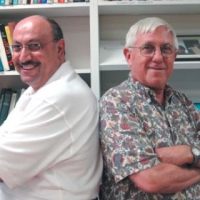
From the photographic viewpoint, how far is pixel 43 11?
1870 mm

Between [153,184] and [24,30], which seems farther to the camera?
[24,30]

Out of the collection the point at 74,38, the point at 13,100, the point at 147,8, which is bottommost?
the point at 13,100

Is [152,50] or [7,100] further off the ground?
[152,50]

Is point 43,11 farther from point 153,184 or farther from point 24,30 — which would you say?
point 153,184

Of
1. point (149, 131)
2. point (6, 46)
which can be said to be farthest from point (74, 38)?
point (149, 131)

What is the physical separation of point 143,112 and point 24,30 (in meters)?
0.59

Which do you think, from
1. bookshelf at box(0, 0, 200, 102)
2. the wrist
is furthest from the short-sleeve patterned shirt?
bookshelf at box(0, 0, 200, 102)

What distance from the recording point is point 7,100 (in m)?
1.96

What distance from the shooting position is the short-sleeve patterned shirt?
1106 mm

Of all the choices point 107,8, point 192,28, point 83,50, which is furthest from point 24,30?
point 192,28

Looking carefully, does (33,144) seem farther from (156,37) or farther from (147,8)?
(147,8)

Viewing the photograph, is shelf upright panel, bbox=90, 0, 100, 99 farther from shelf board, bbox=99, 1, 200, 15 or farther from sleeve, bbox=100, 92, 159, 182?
sleeve, bbox=100, 92, 159, 182

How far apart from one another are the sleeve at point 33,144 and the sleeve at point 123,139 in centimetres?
17

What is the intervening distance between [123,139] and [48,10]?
3.55 feet
